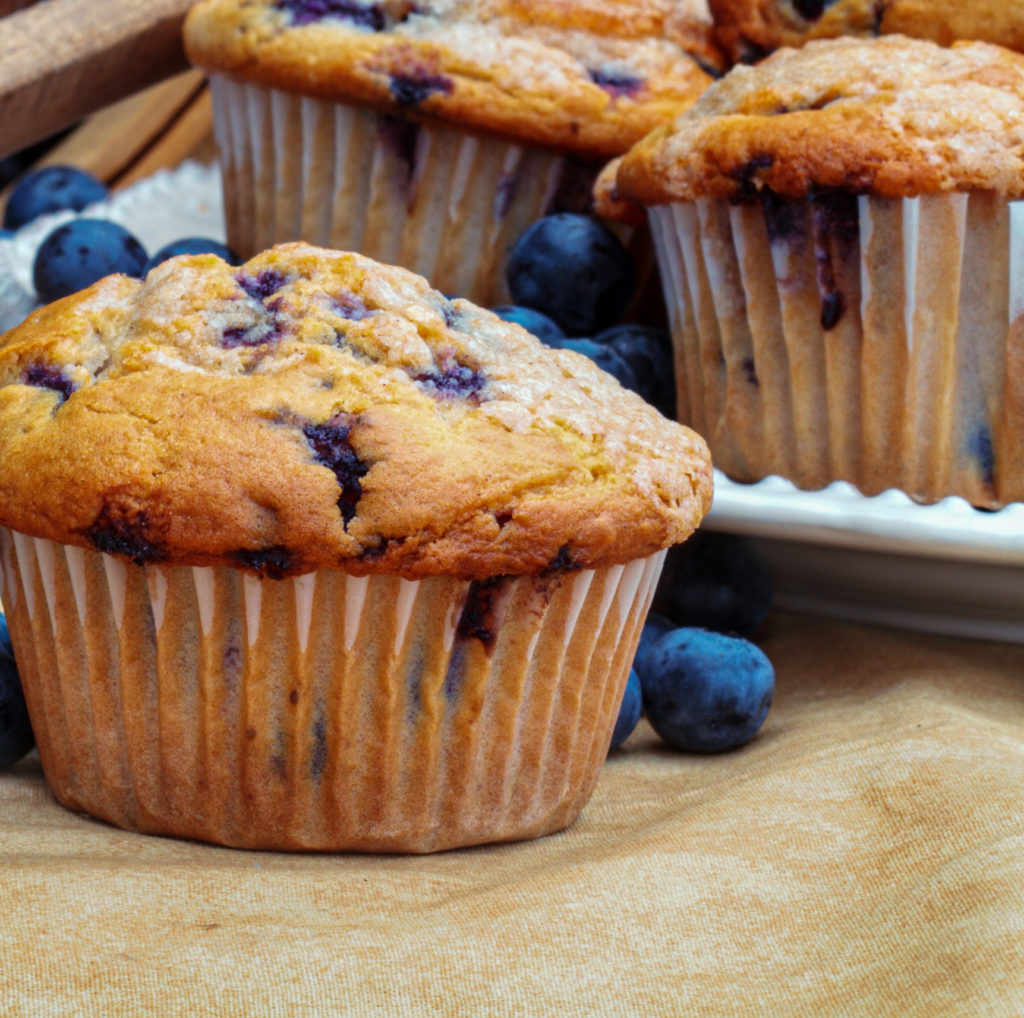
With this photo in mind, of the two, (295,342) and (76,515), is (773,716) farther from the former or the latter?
(76,515)

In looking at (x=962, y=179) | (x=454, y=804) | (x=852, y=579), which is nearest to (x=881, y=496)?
(x=852, y=579)

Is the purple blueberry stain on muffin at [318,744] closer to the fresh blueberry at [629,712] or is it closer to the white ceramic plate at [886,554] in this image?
the fresh blueberry at [629,712]

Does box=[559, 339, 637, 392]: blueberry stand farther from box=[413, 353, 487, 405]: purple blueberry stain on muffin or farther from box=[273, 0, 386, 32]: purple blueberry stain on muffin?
box=[273, 0, 386, 32]: purple blueberry stain on muffin

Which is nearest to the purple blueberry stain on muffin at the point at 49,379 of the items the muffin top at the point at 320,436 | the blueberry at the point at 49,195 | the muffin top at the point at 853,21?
the muffin top at the point at 320,436

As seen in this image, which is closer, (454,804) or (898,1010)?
(898,1010)

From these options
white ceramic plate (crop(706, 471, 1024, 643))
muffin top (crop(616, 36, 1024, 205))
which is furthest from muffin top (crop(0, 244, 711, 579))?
muffin top (crop(616, 36, 1024, 205))
